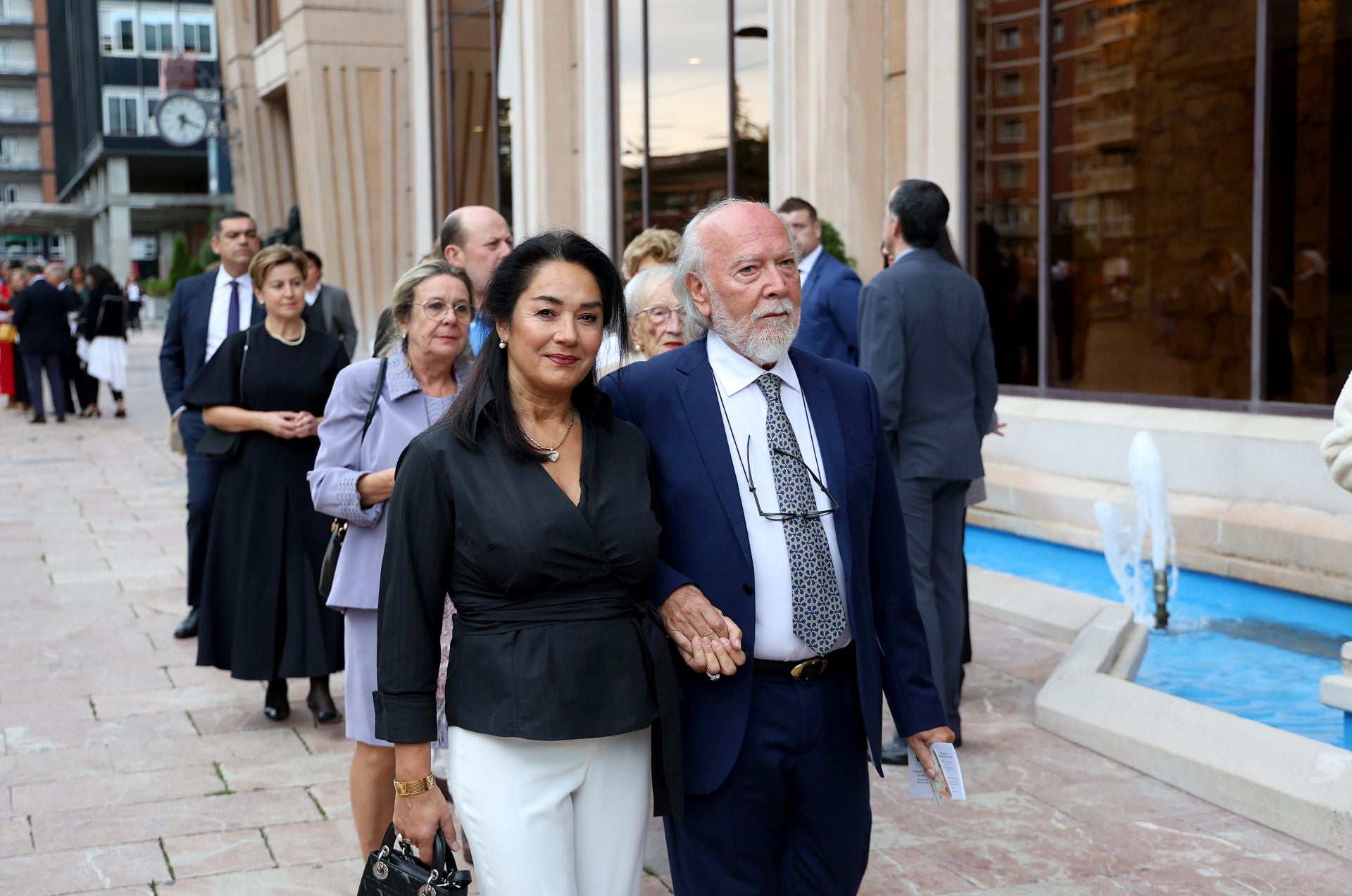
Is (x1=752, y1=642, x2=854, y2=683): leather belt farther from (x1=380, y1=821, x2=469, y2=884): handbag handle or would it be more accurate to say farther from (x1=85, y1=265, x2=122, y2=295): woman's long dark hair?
(x1=85, y1=265, x2=122, y2=295): woman's long dark hair

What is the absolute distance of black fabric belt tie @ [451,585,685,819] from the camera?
9.08 ft

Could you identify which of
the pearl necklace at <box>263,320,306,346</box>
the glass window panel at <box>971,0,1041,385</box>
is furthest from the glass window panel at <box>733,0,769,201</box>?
the pearl necklace at <box>263,320,306,346</box>

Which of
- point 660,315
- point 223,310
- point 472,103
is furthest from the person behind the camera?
point 472,103

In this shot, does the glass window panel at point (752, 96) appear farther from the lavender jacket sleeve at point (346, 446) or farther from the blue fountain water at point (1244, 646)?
the lavender jacket sleeve at point (346, 446)

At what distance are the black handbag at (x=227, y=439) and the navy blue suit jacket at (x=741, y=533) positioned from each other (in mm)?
3370

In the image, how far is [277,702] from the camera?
638cm

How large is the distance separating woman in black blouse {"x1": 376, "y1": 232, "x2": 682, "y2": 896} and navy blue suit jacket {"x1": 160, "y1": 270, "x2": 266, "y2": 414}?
5.20 meters

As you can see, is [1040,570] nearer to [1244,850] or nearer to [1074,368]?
[1074,368]

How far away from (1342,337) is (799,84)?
5.19 metres

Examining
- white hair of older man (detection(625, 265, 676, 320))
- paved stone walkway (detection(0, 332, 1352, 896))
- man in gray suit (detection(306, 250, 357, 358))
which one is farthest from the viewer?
man in gray suit (detection(306, 250, 357, 358))

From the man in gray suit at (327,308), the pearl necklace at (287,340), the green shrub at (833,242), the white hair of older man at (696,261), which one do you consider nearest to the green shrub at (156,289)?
the green shrub at (833,242)

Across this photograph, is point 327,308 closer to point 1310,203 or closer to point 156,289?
point 1310,203

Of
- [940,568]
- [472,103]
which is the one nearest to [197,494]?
[940,568]

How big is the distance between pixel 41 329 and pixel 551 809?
19744mm
